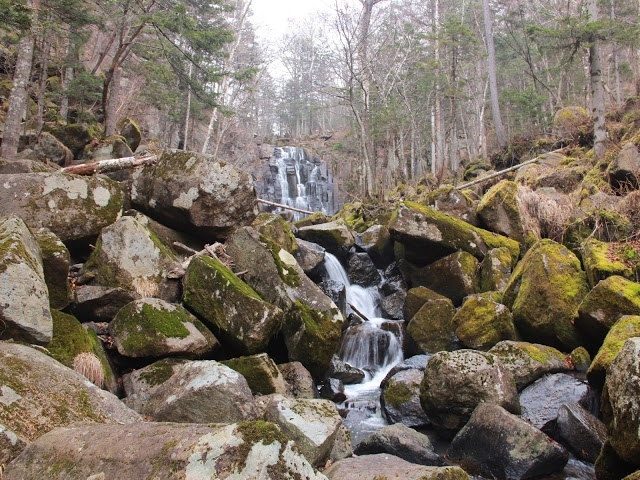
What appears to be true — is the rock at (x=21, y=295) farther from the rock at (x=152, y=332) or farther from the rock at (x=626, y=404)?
the rock at (x=626, y=404)

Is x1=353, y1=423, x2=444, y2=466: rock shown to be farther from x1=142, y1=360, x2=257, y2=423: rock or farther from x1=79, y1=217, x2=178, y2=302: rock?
x1=79, y1=217, x2=178, y2=302: rock

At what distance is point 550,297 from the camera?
7.77 metres

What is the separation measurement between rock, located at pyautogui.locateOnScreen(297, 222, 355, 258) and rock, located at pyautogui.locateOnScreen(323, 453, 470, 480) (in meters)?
9.51

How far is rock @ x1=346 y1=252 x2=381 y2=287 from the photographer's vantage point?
13047 millimetres

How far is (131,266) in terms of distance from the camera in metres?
6.82

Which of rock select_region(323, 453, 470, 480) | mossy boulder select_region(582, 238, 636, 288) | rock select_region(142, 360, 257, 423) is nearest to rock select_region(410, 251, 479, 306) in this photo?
mossy boulder select_region(582, 238, 636, 288)

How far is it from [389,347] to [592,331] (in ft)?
12.7

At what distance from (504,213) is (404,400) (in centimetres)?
724

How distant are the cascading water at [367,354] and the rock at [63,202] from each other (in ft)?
16.4

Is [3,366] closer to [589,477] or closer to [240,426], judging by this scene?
[240,426]

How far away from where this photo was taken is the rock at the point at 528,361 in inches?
262

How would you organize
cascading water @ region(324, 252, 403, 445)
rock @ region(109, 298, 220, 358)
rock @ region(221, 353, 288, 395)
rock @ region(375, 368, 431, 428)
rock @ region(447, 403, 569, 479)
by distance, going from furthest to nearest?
1. cascading water @ region(324, 252, 403, 445)
2. rock @ region(375, 368, 431, 428)
3. rock @ region(221, 353, 288, 395)
4. rock @ region(109, 298, 220, 358)
5. rock @ region(447, 403, 569, 479)

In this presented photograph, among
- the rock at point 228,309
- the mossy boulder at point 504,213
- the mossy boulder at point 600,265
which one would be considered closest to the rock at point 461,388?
the rock at point 228,309

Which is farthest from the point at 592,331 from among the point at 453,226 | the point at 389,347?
the point at 453,226
